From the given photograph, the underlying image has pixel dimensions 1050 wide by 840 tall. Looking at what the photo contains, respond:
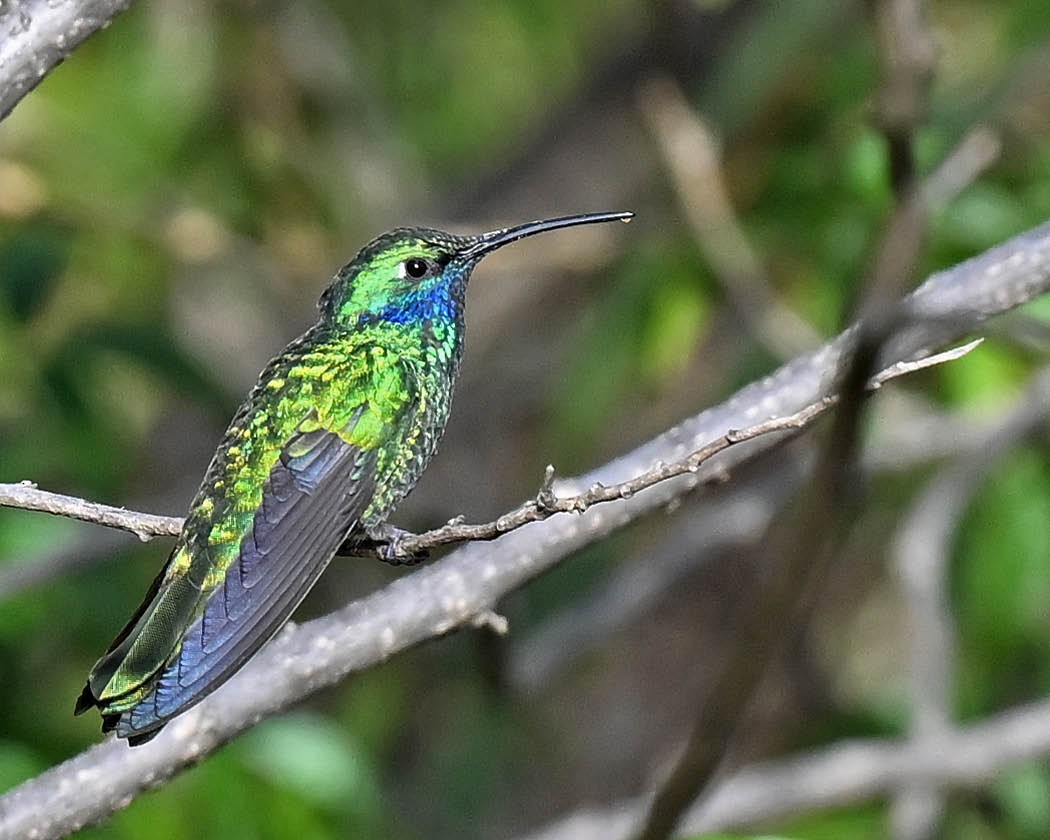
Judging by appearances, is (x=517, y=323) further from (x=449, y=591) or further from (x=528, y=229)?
(x=449, y=591)

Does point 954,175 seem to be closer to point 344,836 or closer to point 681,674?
point 344,836

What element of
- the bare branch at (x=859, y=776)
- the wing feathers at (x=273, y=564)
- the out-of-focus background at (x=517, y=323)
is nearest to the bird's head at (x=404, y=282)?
the wing feathers at (x=273, y=564)

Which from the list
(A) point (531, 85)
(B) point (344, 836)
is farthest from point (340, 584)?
(A) point (531, 85)

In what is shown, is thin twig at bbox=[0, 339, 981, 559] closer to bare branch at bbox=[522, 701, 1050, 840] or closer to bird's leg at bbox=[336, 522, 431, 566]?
bird's leg at bbox=[336, 522, 431, 566]

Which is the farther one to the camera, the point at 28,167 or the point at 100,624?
the point at 28,167

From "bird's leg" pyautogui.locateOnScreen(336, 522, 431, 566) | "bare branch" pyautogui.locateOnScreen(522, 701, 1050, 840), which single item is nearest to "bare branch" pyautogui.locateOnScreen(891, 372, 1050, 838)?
"bare branch" pyautogui.locateOnScreen(522, 701, 1050, 840)

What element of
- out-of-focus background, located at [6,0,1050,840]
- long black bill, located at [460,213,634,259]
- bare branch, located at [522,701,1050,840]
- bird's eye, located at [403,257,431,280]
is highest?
out-of-focus background, located at [6,0,1050,840]
